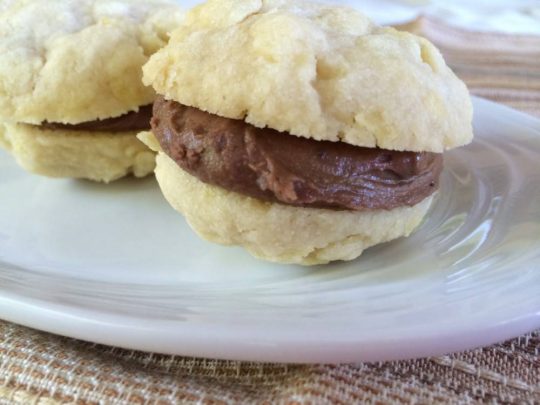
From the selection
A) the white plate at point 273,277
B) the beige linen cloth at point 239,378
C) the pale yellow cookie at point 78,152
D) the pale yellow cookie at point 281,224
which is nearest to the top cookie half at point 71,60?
the pale yellow cookie at point 78,152

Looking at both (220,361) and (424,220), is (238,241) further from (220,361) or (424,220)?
(424,220)

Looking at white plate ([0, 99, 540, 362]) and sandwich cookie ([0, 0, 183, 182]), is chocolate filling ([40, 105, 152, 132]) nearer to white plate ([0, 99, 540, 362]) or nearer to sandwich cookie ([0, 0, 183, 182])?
sandwich cookie ([0, 0, 183, 182])

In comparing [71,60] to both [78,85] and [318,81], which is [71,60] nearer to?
[78,85]

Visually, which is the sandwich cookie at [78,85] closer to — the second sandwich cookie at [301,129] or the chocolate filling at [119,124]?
the chocolate filling at [119,124]

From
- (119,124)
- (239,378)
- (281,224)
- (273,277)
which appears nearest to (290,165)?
(281,224)

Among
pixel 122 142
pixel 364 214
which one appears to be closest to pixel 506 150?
pixel 364 214

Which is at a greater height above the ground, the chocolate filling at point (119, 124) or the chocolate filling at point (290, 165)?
the chocolate filling at point (290, 165)
